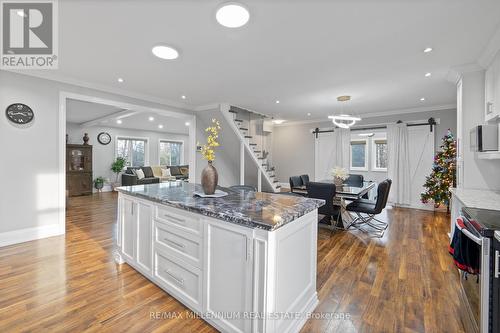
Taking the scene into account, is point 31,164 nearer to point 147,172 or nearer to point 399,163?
point 147,172

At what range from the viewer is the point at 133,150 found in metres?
9.54

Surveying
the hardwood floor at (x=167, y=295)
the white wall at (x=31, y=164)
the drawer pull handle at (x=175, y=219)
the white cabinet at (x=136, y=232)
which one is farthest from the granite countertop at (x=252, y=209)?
the white wall at (x=31, y=164)

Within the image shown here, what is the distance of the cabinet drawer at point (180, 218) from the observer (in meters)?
1.76

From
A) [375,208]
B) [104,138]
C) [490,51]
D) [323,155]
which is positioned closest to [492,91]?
[490,51]

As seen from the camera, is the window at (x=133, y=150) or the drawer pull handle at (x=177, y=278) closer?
the drawer pull handle at (x=177, y=278)

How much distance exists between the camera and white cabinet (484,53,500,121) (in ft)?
8.11

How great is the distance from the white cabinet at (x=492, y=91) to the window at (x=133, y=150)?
404 inches

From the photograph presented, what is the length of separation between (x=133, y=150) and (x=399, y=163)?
9669mm

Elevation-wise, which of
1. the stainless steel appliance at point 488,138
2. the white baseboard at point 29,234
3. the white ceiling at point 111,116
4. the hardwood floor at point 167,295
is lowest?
the hardwood floor at point 167,295

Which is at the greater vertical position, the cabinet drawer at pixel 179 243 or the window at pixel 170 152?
the window at pixel 170 152

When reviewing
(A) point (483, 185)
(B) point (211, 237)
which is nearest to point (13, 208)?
(B) point (211, 237)

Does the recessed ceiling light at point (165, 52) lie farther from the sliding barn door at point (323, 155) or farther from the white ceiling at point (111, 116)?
the sliding barn door at point (323, 155)

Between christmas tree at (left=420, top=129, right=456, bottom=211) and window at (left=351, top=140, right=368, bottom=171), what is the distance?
2030 millimetres

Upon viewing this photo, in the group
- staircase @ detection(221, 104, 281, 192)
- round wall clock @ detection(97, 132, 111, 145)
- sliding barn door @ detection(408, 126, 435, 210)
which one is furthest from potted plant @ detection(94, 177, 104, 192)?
sliding barn door @ detection(408, 126, 435, 210)
